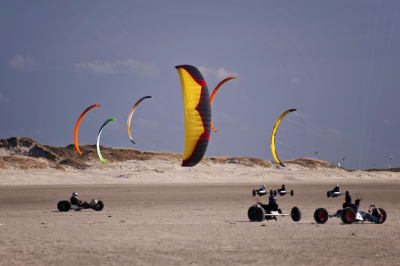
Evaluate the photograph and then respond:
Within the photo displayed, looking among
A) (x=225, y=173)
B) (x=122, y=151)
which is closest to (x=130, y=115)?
(x=225, y=173)

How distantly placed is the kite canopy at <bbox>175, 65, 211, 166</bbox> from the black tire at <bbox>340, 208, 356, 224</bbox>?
6267 mm

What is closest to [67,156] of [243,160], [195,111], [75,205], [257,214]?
[243,160]

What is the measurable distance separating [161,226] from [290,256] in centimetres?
662

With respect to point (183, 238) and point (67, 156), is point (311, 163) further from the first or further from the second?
point (183, 238)

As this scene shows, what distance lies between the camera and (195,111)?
21.5 meters

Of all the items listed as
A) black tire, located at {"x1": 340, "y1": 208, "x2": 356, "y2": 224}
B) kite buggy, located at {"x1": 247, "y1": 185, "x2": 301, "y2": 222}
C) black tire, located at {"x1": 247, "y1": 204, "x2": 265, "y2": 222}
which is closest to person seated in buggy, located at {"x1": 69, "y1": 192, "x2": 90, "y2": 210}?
kite buggy, located at {"x1": 247, "y1": 185, "x2": 301, "y2": 222}

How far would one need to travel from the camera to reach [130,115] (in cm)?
3778

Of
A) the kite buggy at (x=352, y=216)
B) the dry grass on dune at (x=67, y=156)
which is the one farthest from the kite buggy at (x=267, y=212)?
the dry grass on dune at (x=67, y=156)

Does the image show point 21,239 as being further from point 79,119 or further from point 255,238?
point 79,119

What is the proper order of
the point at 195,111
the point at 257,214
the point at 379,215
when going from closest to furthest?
the point at 379,215
the point at 257,214
the point at 195,111

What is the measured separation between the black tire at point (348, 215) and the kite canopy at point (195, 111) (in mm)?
6267

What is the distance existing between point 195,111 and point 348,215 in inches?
287

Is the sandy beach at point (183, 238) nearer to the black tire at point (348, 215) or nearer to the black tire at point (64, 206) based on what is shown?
the black tire at point (348, 215)

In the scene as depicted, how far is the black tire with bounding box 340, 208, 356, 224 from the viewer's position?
18156 mm
